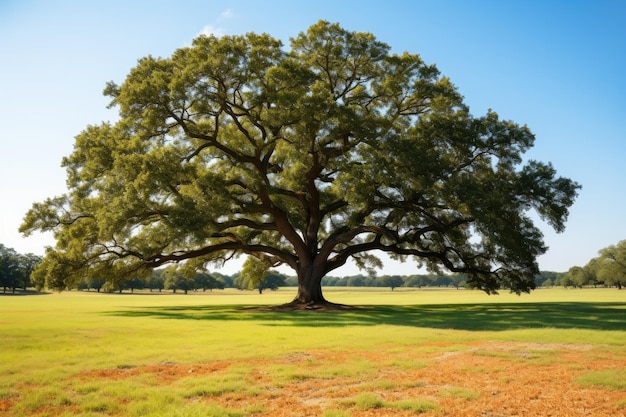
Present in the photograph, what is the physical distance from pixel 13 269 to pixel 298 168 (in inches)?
3387

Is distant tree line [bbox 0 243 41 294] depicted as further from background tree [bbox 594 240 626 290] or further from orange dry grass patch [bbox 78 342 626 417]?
background tree [bbox 594 240 626 290]

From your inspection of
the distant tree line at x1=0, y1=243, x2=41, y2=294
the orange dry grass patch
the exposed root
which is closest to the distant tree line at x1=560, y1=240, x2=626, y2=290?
the exposed root

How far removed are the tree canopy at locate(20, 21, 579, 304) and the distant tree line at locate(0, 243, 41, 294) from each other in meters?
65.0

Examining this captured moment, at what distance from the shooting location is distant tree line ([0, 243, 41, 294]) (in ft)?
293

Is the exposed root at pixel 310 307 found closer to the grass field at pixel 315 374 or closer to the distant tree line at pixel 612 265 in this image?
the grass field at pixel 315 374

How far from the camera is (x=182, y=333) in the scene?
16.2m

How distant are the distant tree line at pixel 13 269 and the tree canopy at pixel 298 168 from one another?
65.0m

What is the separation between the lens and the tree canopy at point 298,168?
2745 cm

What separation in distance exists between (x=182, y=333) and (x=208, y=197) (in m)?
12.8

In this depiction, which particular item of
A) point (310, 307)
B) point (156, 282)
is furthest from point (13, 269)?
point (310, 307)

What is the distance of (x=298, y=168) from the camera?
30.0 metres

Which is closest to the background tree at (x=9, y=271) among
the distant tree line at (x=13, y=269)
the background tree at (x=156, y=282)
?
the distant tree line at (x=13, y=269)

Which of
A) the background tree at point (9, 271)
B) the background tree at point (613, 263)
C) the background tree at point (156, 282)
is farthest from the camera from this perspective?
the background tree at point (156, 282)

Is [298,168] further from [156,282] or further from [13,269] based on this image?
[156,282]
